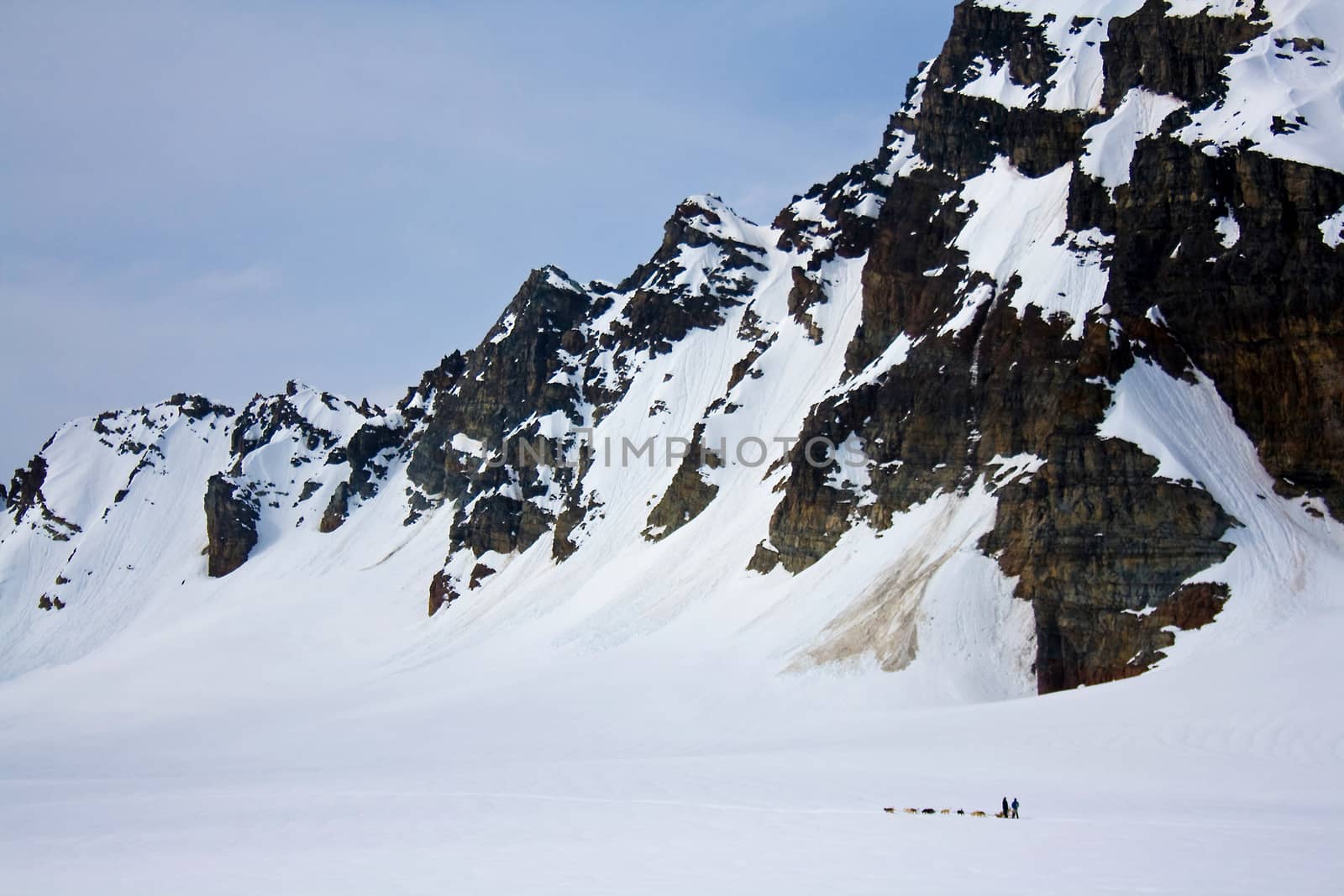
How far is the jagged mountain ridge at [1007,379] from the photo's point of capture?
5831 centimetres

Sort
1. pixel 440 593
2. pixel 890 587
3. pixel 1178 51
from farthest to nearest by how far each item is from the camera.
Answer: pixel 440 593
pixel 1178 51
pixel 890 587

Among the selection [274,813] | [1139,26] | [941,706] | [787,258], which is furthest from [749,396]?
[274,813]

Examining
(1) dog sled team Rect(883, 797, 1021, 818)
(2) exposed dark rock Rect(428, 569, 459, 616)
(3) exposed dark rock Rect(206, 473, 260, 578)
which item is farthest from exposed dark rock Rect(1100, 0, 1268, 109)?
(3) exposed dark rock Rect(206, 473, 260, 578)

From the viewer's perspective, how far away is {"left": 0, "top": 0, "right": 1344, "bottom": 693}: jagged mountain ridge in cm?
5831

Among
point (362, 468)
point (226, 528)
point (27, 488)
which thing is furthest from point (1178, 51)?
point (27, 488)

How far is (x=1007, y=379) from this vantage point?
69125 mm

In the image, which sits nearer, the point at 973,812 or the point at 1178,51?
the point at 973,812

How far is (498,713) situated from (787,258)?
7767 centimetres

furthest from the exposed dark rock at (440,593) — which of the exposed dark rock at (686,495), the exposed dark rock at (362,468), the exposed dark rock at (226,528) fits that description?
the exposed dark rock at (226,528)

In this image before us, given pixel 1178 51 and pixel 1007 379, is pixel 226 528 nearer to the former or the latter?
pixel 1007 379

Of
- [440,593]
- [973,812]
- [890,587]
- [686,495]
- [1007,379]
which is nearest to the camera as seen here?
[973,812]

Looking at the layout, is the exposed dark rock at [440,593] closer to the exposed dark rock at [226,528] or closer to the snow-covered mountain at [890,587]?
the snow-covered mountain at [890,587]

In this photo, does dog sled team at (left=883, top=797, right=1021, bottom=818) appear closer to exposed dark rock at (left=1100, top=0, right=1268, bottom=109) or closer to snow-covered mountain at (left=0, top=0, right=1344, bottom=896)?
snow-covered mountain at (left=0, top=0, right=1344, bottom=896)

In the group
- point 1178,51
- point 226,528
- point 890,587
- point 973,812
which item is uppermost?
point 1178,51
